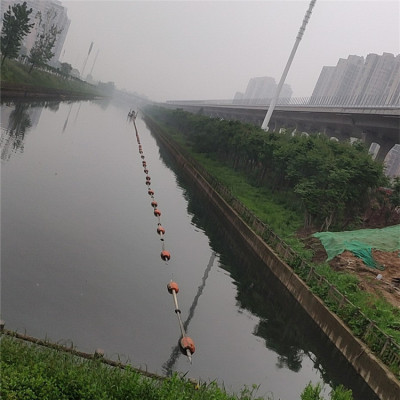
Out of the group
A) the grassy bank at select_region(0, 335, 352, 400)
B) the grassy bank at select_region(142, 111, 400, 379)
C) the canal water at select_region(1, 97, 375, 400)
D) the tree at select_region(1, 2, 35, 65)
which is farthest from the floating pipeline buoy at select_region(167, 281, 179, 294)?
the tree at select_region(1, 2, 35, 65)

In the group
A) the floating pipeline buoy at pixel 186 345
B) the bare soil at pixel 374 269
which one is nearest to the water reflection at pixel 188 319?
the floating pipeline buoy at pixel 186 345

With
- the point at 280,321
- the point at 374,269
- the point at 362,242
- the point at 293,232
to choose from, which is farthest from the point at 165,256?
the point at 293,232

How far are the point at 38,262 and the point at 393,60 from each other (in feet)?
373

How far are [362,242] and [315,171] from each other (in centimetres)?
1245

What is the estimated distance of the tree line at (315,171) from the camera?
32.4m

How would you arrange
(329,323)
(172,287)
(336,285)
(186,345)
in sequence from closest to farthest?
1. (186,345)
2. (172,287)
3. (329,323)
4. (336,285)

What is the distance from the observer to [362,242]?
26.2m

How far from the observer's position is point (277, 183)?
156 ft

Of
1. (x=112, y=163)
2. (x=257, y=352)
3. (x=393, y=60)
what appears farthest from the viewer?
(x=393, y=60)

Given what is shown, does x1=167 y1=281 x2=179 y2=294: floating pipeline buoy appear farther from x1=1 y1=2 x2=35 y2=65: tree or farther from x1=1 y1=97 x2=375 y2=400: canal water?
x1=1 y1=2 x2=35 y2=65: tree

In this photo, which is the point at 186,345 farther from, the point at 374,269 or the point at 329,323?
the point at 374,269

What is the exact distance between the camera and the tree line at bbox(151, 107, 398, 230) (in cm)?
3244

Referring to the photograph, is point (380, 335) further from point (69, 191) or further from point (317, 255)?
point (69, 191)

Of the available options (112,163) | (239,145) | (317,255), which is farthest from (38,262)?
(239,145)
